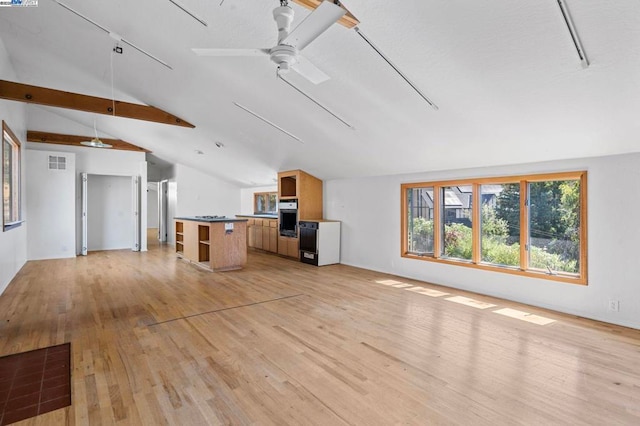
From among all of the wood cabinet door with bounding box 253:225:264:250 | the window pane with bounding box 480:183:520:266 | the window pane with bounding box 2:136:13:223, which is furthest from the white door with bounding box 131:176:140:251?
the window pane with bounding box 480:183:520:266

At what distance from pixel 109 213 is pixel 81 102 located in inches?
167

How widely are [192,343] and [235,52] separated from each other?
8.07 ft

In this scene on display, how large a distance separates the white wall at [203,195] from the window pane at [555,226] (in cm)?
897

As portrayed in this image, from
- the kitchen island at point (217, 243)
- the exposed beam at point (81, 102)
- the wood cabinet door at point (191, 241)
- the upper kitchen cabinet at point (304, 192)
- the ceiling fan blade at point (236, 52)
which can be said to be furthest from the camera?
the upper kitchen cabinet at point (304, 192)

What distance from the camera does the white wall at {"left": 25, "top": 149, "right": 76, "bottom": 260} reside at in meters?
6.99

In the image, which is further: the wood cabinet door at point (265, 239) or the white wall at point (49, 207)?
the wood cabinet door at point (265, 239)

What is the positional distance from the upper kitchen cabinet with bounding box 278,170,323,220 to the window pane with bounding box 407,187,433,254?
239 centimetres

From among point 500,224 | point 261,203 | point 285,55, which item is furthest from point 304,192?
point 285,55

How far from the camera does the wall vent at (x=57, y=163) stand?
7168 millimetres

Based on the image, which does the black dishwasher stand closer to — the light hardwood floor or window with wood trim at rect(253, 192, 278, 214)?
the light hardwood floor

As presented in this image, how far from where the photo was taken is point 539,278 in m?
3.98

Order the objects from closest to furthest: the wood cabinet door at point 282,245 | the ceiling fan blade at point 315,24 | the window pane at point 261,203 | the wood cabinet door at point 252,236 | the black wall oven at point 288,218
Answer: the ceiling fan blade at point 315,24 → the black wall oven at point 288,218 → the wood cabinet door at point 282,245 → the wood cabinet door at point 252,236 → the window pane at point 261,203

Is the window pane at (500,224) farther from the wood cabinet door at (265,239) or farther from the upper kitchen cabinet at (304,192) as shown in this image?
the wood cabinet door at (265,239)

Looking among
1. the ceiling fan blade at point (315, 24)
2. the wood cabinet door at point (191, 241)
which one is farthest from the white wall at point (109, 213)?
the ceiling fan blade at point (315, 24)
